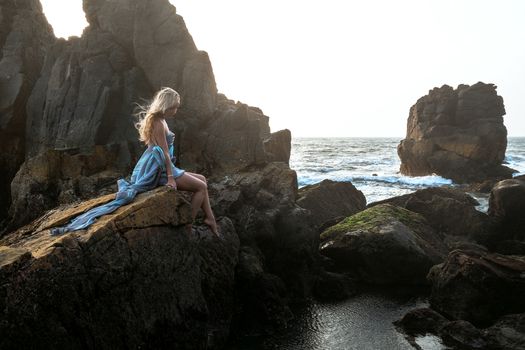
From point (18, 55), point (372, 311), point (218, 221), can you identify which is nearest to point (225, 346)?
point (218, 221)

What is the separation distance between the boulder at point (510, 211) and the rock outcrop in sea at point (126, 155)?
9169mm

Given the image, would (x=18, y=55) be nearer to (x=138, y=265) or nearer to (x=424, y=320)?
(x=138, y=265)

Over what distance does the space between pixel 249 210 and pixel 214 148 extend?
3963 millimetres

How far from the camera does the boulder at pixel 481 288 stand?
11.4 m

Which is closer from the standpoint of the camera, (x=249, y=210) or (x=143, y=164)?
(x=143, y=164)

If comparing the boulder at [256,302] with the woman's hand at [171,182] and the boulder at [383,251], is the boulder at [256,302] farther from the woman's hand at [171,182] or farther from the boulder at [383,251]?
the boulder at [383,251]

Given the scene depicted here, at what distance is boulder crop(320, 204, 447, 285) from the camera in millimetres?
14859

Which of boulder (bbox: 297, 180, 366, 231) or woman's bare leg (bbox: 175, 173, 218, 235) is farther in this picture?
boulder (bbox: 297, 180, 366, 231)

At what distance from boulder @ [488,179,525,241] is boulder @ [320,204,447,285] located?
3783 millimetres

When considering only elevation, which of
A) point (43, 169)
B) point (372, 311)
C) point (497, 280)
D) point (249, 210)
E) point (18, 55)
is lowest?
point (372, 311)

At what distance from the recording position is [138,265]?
8.21 meters

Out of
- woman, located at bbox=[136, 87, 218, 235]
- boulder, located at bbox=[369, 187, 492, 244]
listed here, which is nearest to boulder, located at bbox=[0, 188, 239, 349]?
woman, located at bbox=[136, 87, 218, 235]

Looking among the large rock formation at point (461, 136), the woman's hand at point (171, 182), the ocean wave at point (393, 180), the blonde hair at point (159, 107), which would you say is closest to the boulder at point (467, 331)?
the woman's hand at point (171, 182)

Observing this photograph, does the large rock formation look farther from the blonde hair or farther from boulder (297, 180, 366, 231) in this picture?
the blonde hair
